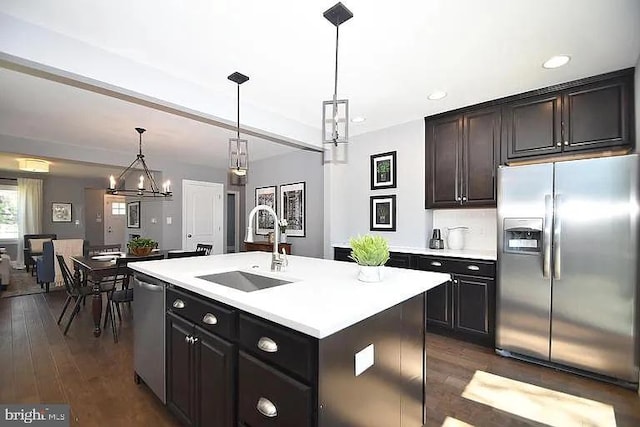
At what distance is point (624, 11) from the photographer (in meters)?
1.76

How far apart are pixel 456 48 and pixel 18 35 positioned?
2897 mm

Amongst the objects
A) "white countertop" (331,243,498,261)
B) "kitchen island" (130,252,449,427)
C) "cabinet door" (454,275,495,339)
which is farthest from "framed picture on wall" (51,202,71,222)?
"cabinet door" (454,275,495,339)

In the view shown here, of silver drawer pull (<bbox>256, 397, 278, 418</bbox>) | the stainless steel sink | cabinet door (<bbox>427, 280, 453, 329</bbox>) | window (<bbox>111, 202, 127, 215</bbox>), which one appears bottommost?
cabinet door (<bbox>427, 280, 453, 329</bbox>)

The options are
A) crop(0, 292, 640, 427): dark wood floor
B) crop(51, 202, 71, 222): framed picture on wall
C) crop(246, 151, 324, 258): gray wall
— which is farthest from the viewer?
crop(51, 202, 71, 222): framed picture on wall

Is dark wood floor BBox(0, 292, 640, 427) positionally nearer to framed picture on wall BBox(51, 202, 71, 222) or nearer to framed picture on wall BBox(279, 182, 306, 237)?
framed picture on wall BBox(279, 182, 306, 237)

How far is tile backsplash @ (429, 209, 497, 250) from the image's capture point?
3.43 metres

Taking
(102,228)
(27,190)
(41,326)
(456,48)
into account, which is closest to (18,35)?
(456,48)

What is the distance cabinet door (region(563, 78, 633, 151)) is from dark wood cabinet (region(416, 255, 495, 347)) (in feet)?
4.41

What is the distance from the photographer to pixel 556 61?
2.34m

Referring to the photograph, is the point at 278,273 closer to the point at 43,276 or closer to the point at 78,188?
the point at 43,276

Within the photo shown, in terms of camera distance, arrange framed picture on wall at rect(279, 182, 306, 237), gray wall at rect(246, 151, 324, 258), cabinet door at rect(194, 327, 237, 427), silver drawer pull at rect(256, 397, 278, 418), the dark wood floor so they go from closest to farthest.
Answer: silver drawer pull at rect(256, 397, 278, 418)
cabinet door at rect(194, 327, 237, 427)
the dark wood floor
gray wall at rect(246, 151, 324, 258)
framed picture on wall at rect(279, 182, 306, 237)

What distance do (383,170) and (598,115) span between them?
2.18 meters

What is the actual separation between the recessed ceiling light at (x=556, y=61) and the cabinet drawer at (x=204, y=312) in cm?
289

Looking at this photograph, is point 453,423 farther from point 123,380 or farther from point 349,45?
point 349,45
